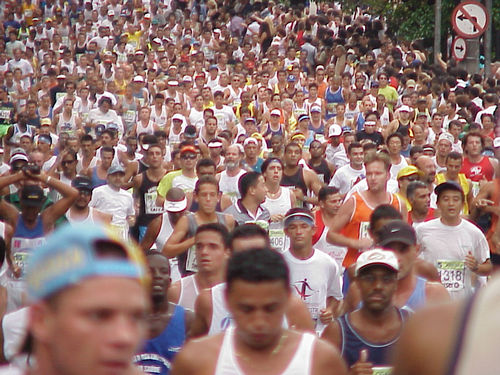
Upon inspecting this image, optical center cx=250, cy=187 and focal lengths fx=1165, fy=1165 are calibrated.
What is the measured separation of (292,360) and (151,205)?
7.67m

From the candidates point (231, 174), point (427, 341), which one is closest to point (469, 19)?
point (231, 174)

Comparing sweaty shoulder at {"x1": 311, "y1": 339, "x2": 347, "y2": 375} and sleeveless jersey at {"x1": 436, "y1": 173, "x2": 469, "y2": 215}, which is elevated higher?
sleeveless jersey at {"x1": 436, "y1": 173, "x2": 469, "y2": 215}

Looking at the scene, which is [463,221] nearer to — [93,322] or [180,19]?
[93,322]

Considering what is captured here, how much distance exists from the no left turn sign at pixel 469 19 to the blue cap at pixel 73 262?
18216mm

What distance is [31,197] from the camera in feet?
28.4

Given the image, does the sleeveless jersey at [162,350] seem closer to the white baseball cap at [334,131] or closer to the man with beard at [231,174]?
the man with beard at [231,174]

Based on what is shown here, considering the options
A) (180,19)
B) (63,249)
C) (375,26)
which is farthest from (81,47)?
(63,249)

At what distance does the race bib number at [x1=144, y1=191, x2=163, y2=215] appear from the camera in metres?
11.5

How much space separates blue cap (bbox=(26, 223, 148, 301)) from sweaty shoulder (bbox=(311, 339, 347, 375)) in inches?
78.7

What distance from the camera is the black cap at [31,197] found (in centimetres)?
864

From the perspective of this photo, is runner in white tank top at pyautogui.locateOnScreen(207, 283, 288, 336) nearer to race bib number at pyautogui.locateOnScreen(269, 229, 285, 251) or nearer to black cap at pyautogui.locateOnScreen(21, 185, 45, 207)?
black cap at pyautogui.locateOnScreen(21, 185, 45, 207)

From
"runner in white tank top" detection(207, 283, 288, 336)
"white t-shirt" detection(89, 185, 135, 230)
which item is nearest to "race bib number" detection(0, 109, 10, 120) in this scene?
"white t-shirt" detection(89, 185, 135, 230)

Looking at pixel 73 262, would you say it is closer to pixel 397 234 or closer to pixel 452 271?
pixel 397 234

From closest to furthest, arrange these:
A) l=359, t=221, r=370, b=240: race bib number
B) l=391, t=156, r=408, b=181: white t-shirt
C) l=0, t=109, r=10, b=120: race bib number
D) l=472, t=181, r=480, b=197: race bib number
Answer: l=359, t=221, r=370, b=240: race bib number → l=472, t=181, r=480, b=197: race bib number → l=391, t=156, r=408, b=181: white t-shirt → l=0, t=109, r=10, b=120: race bib number
